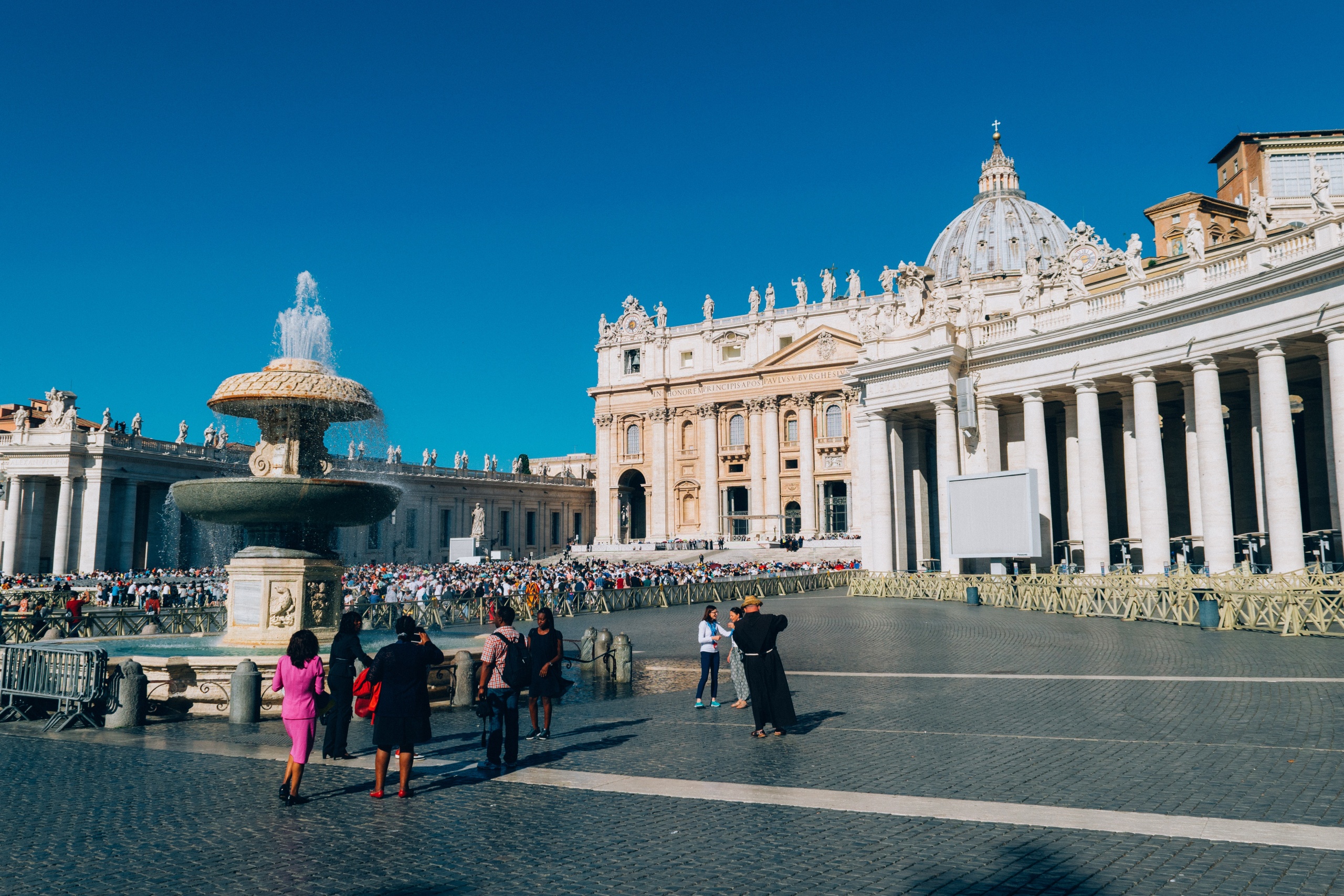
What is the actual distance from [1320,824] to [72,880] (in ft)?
22.5

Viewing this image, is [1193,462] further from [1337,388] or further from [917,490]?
[917,490]

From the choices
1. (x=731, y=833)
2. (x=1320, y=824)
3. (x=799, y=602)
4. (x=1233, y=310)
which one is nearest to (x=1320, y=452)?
(x=1233, y=310)

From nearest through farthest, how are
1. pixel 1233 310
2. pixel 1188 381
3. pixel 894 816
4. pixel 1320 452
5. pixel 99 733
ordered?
pixel 894 816, pixel 99 733, pixel 1233 310, pixel 1188 381, pixel 1320 452

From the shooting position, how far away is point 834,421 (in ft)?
205

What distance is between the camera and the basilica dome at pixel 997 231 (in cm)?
7588

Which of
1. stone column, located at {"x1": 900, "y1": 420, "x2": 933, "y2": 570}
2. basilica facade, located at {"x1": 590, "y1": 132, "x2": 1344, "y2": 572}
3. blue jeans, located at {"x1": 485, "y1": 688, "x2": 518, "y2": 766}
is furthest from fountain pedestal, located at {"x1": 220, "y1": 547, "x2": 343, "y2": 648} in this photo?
stone column, located at {"x1": 900, "y1": 420, "x2": 933, "y2": 570}

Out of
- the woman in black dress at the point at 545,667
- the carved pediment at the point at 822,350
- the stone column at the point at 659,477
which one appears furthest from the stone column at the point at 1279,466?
the stone column at the point at 659,477

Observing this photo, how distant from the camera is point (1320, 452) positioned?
25.8 meters

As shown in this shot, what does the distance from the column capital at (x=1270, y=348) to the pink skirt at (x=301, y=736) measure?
20614 mm

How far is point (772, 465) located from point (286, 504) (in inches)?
2137

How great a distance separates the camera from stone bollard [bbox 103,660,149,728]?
9.12 m

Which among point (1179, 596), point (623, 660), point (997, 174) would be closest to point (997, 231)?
point (997, 174)

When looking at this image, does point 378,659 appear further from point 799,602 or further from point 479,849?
point 799,602

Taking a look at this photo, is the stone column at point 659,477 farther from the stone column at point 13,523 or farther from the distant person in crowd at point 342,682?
the distant person in crowd at point 342,682
